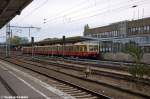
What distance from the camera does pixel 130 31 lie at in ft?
276

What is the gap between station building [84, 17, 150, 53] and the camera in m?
48.6

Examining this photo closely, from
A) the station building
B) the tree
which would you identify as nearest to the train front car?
the station building

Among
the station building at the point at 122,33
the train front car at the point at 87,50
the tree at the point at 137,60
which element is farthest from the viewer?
the train front car at the point at 87,50

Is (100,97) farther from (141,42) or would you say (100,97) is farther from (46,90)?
(141,42)

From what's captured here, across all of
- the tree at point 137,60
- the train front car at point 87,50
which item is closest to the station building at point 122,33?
the train front car at point 87,50

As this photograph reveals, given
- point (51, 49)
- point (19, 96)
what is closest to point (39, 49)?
point (51, 49)

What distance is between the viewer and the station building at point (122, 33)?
48.6 metres

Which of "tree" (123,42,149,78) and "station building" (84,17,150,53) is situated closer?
"tree" (123,42,149,78)

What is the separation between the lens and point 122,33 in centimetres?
8462

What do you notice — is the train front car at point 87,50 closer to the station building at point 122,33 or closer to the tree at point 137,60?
the station building at point 122,33

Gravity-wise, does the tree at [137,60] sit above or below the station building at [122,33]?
below

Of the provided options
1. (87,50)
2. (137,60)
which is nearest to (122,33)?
(87,50)

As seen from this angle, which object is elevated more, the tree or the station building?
the station building

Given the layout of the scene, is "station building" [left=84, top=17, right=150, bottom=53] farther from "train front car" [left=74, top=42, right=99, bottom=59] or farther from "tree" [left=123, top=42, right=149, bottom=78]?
"tree" [left=123, top=42, right=149, bottom=78]
